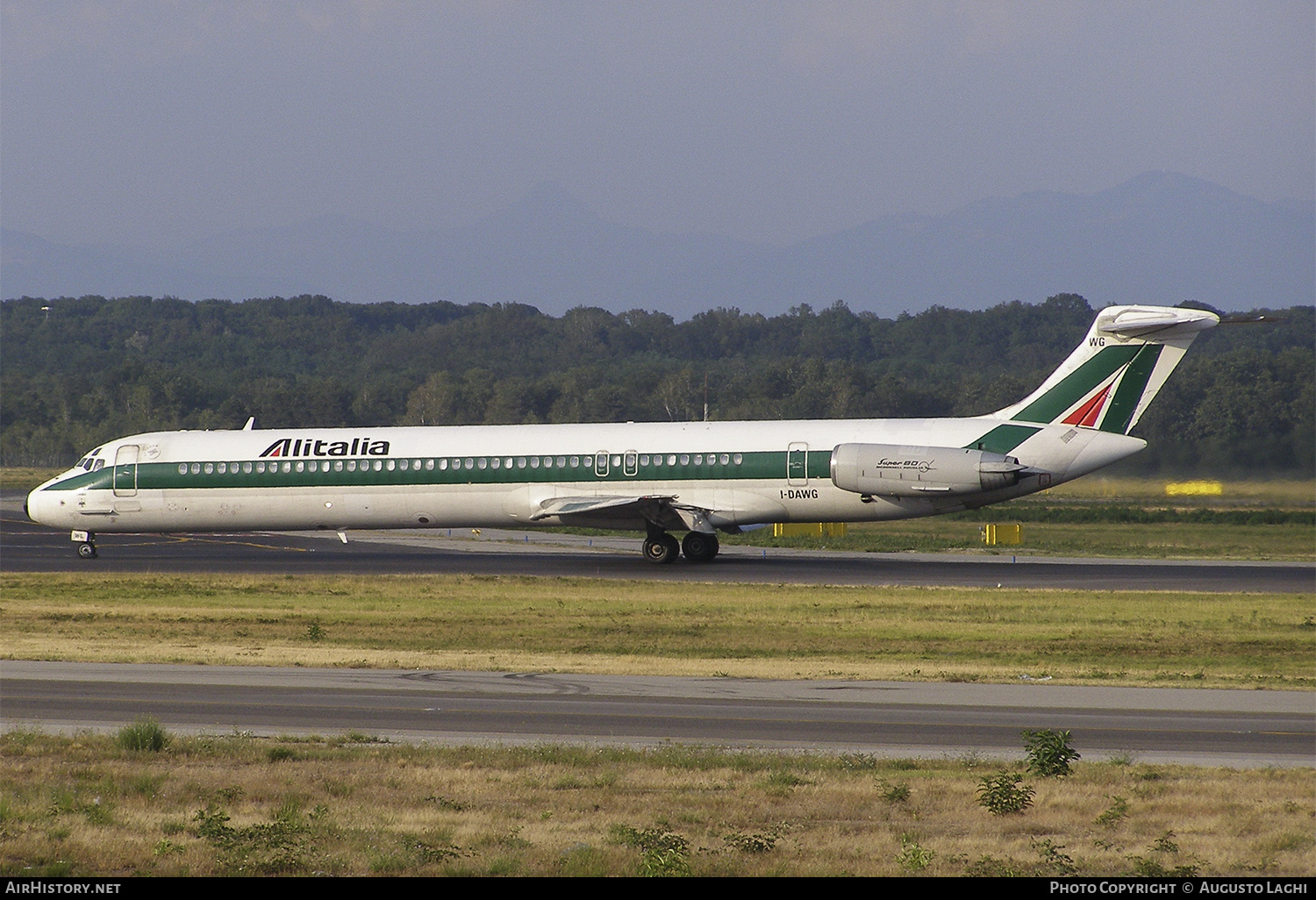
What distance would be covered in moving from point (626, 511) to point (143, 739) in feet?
71.9

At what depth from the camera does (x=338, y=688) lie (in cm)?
1744

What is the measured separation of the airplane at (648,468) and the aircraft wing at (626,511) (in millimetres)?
51

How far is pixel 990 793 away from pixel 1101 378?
2395cm

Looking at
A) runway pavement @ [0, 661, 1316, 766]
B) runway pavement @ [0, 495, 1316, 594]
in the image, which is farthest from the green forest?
runway pavement @ [0, 661, 1316, 766]

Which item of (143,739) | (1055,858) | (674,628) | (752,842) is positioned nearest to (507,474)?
(674,628)

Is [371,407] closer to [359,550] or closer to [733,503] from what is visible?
[359,550]

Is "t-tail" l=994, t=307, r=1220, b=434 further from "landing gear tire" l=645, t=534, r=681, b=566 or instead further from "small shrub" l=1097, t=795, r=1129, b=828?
"small shrub" l=1097, t=795, r=1129, b=828

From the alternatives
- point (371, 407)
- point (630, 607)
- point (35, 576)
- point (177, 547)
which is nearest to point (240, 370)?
point (371, 407)

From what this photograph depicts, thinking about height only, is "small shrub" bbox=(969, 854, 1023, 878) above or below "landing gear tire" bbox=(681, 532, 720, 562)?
below

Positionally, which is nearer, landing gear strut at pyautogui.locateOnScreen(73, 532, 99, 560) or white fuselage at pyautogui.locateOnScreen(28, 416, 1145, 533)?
white fuselage at pyautogui.locateOnScreen(28, 416, 1145, 533)

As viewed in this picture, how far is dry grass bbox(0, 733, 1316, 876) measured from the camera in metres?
9.58

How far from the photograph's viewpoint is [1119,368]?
109ft

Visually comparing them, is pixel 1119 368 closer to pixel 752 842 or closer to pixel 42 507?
pixel 752 842

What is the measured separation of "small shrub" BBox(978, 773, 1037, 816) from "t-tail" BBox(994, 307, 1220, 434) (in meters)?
23.0
